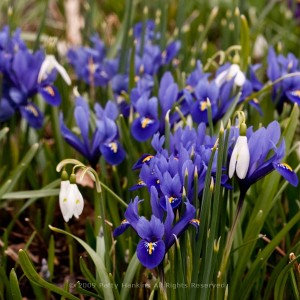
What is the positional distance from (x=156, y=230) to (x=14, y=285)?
0.46 metres

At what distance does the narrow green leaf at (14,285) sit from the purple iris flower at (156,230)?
34cm

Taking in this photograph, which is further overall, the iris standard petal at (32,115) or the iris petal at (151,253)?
the iris standard petal at (32,115)

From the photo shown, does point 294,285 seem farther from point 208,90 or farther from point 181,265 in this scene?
point 208,90

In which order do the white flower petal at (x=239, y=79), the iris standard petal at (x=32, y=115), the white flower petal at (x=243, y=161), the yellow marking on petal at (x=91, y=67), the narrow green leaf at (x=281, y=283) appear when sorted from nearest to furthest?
1. the white flower petal at (x=243, y=161)
2. the narrow green leaf at (x=281, y=283)
3. the white flower petal at (x=239, y=79)
4. the iris standard petal at (x=32, y=115)
5. the yellow marking on petal at (x=91, y=67)

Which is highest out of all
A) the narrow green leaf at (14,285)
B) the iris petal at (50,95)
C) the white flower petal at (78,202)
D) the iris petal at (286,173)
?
the iris petal at (286,173)

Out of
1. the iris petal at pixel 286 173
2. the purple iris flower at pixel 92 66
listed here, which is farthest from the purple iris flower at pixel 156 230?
the purple iris flower at pixel 92 66

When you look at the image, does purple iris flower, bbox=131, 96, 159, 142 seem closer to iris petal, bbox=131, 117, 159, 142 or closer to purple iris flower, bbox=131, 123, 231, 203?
iris petal, bbox=131, 117, 159, 142

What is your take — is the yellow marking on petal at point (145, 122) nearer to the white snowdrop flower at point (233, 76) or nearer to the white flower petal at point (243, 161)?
the white snowdrop flower at point (233, 76)

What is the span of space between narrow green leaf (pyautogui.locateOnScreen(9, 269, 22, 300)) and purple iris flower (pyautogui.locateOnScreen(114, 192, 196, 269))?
1.11 ft

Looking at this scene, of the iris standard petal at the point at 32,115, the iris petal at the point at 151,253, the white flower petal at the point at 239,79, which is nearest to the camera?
the iris petal at the point at 151,253

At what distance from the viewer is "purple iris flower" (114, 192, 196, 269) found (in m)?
1.63

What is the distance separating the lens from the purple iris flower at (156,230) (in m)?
1.63

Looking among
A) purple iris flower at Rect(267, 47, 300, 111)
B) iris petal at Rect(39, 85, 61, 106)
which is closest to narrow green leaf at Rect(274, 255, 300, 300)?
purple iris flower at Rect(267, 47, 300, 111)

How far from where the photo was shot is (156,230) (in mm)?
1669
